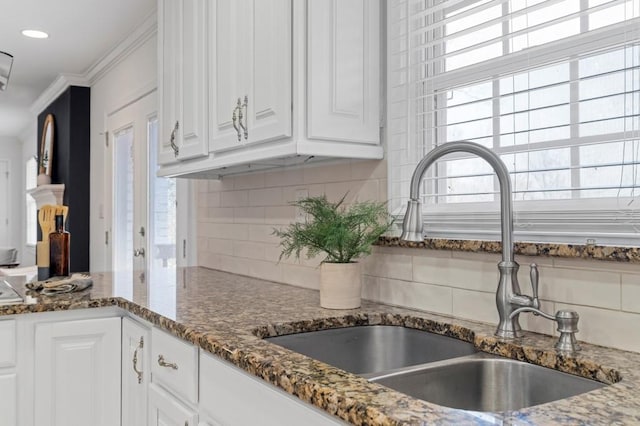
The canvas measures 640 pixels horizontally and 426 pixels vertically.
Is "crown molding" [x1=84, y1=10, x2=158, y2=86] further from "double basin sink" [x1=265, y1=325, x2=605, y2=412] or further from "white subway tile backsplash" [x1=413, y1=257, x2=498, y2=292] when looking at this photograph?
"double basin sink" [x1=265, y1=325, x2=605, y2=412]

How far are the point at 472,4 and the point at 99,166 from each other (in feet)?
14.1

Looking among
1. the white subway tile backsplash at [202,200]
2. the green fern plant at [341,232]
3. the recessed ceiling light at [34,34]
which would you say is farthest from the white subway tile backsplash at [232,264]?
the recessed ceiling light at [34,34]

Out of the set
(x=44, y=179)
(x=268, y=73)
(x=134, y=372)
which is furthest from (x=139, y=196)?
(x=268, y=73)

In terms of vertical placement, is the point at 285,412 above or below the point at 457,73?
below

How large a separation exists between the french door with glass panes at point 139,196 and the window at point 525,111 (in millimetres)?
2060

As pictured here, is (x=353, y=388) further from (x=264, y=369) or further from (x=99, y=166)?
(x=99, y=166)

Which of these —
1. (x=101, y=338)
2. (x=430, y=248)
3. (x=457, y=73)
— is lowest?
(x=101, y=338)

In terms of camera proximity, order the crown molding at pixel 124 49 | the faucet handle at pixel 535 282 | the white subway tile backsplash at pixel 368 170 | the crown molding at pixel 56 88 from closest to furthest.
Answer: the faucet handle at pixel 535 282 → the white subway tile backsplash at pixel 368 170 → the crown molding at pixel 124 49 → the crown molding at pixel 56 88

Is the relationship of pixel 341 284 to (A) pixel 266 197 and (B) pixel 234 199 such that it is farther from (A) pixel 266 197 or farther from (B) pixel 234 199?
(B) pixel 234 199

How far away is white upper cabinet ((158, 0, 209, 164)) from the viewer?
2205 millimetres

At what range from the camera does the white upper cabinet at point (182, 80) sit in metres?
2.21

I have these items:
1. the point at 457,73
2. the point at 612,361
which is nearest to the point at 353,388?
the point at 612,361

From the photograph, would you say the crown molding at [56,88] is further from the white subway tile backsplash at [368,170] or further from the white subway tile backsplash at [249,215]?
the white subway tile backsplash at [368,170]

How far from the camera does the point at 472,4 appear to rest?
5.22 feet
